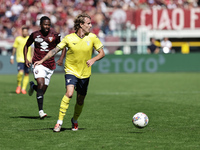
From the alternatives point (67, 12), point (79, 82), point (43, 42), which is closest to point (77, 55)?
point (79, 82)

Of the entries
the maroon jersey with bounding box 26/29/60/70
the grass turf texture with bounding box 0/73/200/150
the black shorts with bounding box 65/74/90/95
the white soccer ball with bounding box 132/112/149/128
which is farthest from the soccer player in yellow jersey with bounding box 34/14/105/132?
the maroon jersey with bounding box 26/29/60/70

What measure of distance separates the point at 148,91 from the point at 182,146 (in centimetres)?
1057

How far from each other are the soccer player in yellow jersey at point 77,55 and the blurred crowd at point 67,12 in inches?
771

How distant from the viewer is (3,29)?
29.2 meters

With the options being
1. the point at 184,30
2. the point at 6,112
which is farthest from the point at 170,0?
the point at 6,112

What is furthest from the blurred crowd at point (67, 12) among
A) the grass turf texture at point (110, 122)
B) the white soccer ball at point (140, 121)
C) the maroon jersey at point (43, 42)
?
the white soccer ball at point (140, 121)

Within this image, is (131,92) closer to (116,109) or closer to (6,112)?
(116,109)

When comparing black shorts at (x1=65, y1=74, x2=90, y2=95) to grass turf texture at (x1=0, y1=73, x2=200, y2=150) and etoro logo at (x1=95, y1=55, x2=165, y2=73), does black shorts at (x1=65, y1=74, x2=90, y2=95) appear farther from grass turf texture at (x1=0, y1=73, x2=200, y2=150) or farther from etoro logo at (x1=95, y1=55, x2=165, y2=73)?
etoro logo at (x1=95, y1=55, x2=165, y2=73)

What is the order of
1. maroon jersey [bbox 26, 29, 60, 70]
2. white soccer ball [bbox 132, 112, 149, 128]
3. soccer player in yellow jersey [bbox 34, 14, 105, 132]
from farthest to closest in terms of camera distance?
maroon jersey [bbox 26, 29, 60, 70]
white soccer ball [bbox 132, 112, 149, 128]
soccer player in yellow jersey [bbox 34, 14, 105, 132]

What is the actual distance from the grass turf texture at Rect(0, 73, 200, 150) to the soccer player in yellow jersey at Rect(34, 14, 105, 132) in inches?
27.9

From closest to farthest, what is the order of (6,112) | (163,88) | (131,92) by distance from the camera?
(6,112), (131,92), (163,88)

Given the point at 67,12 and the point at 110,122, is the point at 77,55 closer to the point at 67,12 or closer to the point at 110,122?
the point at 110,122

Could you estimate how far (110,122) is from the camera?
33.2 ft

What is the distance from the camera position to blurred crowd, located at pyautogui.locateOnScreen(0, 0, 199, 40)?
1161 inches
